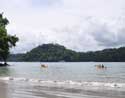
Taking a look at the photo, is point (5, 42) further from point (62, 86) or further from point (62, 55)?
point (62, 55)

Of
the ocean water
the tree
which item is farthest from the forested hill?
the ocean water

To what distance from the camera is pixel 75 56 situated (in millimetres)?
191125

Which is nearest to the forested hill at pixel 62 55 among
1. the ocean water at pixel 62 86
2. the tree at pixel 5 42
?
the tree at pixel 5 42

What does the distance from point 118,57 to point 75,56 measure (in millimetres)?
37899

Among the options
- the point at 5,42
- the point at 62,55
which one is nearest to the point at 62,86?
the point at 5,42

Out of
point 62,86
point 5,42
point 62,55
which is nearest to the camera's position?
point 62,86

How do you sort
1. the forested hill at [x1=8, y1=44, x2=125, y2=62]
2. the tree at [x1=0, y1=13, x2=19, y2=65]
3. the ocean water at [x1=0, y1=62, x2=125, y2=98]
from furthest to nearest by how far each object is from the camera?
the forested hill at [x1=8, y1=44, x2=125, y2=62], the tree at [x1=0, y1=13, x2=19, y2=65], the ocean water at [x1=0, y1=62, x2=125, y2=98]

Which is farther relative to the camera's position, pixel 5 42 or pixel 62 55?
pixel 62 55

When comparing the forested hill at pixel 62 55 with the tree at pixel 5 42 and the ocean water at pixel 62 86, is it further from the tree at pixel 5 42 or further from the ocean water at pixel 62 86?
the ocean water at pixel 62 86

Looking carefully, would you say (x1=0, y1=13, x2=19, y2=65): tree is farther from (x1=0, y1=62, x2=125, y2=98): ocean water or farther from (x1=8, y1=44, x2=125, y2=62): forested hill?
(x1=8, y1=44, x2=125, y2=62): forested hill

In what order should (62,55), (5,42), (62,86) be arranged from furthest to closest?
1. (62,55)
2. (5,42)
3. (62,86)

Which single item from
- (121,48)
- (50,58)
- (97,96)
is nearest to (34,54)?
(50,58)

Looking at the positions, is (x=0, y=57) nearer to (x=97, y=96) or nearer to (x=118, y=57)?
(x=97, y=96)

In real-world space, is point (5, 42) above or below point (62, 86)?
above
